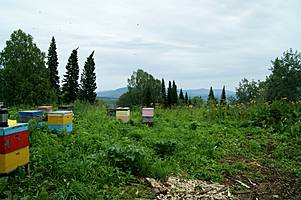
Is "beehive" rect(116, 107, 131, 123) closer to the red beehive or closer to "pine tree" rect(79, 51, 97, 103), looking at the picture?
the red beehive

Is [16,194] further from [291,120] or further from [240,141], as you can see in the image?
[291,120]

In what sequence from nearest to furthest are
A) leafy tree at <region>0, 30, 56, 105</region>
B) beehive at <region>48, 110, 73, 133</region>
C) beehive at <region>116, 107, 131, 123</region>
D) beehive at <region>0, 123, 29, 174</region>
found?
beehive at <region>0, 123, 29, 174</region> < beehive at <region>48, 110, 73, 133</region> < beehive at <region>116, 107, 131, 123</region> < leafy tree at <region>0, 30, 56, 105</region>

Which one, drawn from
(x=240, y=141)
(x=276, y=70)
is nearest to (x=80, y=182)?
(x=240, y=141)

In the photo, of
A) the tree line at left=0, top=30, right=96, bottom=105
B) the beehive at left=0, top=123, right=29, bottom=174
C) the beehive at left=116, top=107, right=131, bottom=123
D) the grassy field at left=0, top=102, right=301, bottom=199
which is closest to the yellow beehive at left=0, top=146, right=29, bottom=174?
the beehive at left=0, top=123, right=29, bottom=174

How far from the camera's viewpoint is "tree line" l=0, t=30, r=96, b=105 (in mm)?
33062

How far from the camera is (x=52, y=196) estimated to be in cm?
352

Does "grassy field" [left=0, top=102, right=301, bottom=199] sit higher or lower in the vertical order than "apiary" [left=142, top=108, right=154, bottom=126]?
lower

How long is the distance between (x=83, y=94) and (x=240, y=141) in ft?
93.0

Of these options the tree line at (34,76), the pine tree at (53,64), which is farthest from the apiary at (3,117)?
the pine tree at (53,64)

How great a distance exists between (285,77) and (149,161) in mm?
38664

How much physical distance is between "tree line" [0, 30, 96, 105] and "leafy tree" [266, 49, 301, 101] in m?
21.1

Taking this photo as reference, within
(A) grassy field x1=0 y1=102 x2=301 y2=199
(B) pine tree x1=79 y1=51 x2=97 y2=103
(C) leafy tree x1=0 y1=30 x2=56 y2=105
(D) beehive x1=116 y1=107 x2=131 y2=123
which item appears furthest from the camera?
(B) pine tree x1=79 y1=51 x2=97 y2=103

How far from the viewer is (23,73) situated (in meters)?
34.1

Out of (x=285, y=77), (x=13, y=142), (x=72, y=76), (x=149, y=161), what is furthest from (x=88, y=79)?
(x=13, y=142)
